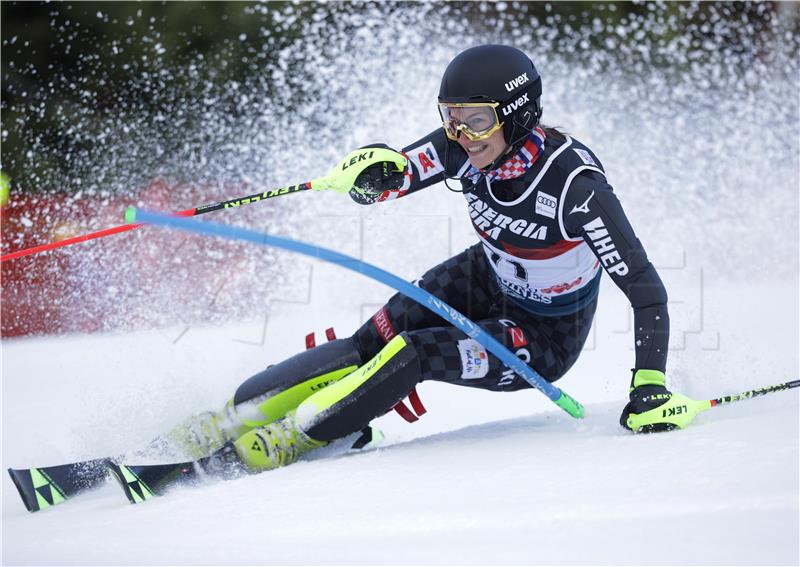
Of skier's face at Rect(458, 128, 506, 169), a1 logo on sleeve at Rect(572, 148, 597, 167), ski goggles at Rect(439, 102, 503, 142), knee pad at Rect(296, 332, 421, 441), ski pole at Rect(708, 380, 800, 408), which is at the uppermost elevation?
ski goggles at Rect(439, 102, 503, 142)

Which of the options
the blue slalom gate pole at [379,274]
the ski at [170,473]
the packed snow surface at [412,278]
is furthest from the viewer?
the ski at [170,473]

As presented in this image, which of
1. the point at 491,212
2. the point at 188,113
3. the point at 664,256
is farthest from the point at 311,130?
the point at 491,212

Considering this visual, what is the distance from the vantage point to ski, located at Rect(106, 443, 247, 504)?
2195mm

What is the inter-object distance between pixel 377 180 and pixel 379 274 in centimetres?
53

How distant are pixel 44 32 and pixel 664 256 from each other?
5194 millimetres

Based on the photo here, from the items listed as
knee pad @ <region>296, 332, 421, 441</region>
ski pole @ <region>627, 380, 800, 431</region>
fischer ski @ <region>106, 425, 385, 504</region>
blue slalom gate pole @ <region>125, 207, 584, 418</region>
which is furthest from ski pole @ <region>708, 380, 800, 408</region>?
fischer ski @ <region>106, 425, 385, 504</region>

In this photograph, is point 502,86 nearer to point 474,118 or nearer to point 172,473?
point 474,118

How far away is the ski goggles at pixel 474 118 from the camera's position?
2.29 metres

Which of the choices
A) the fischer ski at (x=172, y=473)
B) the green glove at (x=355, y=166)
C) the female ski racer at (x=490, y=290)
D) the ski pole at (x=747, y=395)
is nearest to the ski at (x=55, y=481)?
the fischer ski at (x=172, y=473)

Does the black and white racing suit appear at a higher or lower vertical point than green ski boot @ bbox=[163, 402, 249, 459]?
higher

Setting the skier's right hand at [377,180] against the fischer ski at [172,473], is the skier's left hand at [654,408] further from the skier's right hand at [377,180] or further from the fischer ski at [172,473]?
the fischer ski at [172,473]

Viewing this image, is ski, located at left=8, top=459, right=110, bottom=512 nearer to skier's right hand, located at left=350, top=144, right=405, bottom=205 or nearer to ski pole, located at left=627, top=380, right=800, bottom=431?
skier's right hand, located at left=350, top=144, right=405, bottom=205

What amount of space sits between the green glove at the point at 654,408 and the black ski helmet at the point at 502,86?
2.48 ft

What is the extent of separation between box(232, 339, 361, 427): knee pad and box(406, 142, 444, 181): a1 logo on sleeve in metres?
0.63
